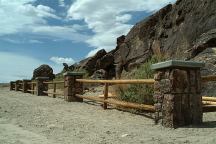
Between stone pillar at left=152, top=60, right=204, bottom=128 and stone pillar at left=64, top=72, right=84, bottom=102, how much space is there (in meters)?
7.93

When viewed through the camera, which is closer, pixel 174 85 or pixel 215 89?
pixel 174 85

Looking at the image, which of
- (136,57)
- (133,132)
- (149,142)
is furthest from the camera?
(136,57)

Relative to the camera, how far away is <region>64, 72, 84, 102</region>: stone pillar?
52.1ft

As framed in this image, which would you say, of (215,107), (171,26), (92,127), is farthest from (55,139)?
(171,26)

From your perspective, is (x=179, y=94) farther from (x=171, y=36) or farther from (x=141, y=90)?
(x=171, y=36)

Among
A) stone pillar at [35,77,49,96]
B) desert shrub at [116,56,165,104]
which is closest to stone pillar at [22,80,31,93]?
stone pillar at [35,77,49,96]

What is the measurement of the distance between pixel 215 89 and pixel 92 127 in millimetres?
5180

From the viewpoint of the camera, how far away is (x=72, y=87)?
52.5ft

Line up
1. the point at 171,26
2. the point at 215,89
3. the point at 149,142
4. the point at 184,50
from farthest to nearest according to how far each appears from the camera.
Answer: the point at 171,26, the point at 184,50, the point at 215,89, the point at 149,142

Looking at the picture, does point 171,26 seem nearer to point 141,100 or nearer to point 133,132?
point 141,100

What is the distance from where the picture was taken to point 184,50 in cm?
1723

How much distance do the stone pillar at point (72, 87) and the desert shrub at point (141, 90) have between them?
3952 mm

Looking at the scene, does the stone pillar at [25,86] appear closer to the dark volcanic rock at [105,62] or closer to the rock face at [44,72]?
the dark volcanic rock at [105,62]

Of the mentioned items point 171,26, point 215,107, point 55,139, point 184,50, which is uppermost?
point 171,26
